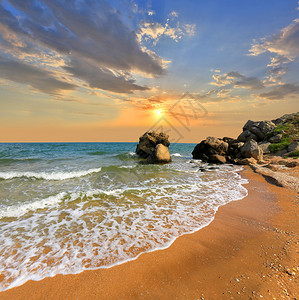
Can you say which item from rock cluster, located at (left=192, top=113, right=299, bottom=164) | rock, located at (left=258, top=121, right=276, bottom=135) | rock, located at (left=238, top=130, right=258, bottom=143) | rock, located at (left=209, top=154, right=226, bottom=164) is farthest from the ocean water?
rock, located at (left=258, top=121, right=276, bottom=135)

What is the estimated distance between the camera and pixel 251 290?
241 cm

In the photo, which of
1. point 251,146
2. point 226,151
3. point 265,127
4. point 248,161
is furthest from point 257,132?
point 248,161

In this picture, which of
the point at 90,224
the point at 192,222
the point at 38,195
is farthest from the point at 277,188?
the point at 38,195

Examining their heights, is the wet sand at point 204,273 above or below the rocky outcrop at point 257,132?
below

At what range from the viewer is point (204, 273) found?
2.86m

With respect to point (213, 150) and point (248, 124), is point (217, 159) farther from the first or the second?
point (248, 124)

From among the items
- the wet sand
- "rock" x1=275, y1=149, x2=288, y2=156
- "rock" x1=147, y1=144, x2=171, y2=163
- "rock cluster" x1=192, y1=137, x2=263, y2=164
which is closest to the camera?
the wet sand

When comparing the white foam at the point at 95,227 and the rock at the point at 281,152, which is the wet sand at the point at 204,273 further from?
the rock at the point at 281,152

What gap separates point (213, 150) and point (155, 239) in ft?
68.1

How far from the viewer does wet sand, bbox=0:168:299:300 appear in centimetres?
247

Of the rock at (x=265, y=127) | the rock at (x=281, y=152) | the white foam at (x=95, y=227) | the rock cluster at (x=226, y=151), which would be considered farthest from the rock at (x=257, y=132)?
the white foam at (x=95, y=227)

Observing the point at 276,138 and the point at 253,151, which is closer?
the point at 253,151

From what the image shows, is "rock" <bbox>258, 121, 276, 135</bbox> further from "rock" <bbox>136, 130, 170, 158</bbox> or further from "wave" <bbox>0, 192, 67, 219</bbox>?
"wave" <bbox>0, 192, 67, 219</bbox>

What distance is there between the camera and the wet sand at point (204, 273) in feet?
8.11
